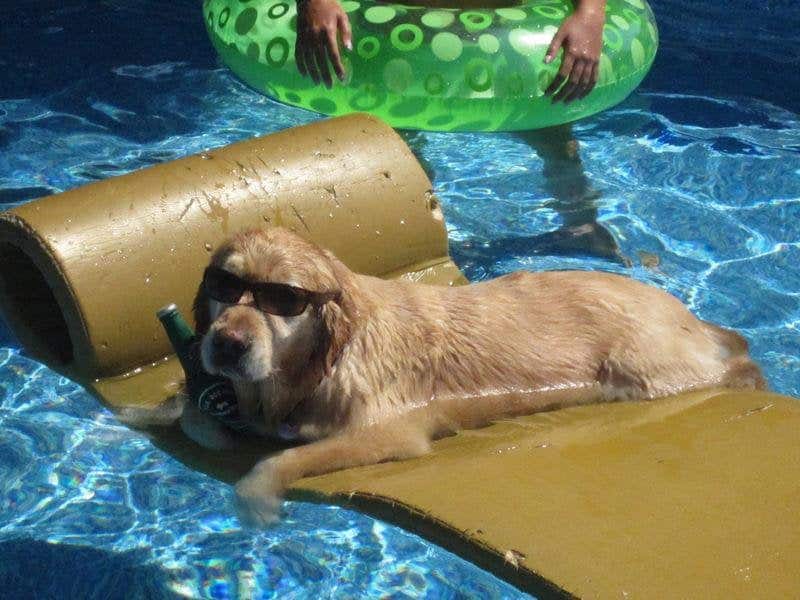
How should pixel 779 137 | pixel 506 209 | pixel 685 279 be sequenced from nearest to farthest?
pixel 685 279, pixel 506 209, pixel 779 137

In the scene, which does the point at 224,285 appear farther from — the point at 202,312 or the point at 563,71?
the point at 563,71

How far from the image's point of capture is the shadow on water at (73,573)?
4527 millimetres

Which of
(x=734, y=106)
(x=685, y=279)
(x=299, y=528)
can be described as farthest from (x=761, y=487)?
(x=734, y=106)

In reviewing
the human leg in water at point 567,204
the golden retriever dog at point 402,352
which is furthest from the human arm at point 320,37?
the golden retriever dog at point 402,352

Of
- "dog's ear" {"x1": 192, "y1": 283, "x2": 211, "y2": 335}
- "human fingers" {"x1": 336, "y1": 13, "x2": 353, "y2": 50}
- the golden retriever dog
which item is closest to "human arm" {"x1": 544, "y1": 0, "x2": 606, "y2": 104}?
"human fingers" {"x1": 336, "y1": 13, "x2": 353, "y2": 50}

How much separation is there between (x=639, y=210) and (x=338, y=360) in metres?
3.94

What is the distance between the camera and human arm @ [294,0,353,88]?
22.4 ft

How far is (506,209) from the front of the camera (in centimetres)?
767

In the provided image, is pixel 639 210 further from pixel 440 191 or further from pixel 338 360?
pixel 338 360

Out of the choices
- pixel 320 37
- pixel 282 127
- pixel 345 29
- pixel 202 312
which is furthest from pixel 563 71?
pixel 202 312

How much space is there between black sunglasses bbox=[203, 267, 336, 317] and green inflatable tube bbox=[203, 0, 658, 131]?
11.8 feet

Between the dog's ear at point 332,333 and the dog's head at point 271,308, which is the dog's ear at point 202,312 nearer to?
the dog's head at point 271,308

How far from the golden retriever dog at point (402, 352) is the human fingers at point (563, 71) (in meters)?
2.56

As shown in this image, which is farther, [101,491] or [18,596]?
[101,491]
